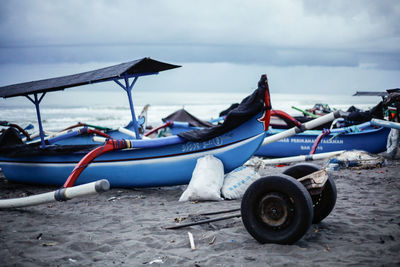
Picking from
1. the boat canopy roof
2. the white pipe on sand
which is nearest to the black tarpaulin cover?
the boat canopy roof

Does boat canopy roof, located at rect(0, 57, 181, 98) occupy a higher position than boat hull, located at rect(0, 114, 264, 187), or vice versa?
boat canopy roof, located at rect(0, 57, 181, 98)

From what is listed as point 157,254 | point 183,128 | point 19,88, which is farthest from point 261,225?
point 183,128

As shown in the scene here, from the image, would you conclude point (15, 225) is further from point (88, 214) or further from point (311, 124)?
point (311, 124)

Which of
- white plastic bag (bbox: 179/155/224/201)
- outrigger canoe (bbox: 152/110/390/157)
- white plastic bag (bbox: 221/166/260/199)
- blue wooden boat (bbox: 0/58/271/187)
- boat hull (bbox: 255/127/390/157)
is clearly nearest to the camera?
white plastic bag (bbox: 179/155/224/201)

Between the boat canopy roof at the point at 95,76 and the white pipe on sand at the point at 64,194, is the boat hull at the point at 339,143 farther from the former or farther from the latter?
the white pipe on sand at the point at 64,194

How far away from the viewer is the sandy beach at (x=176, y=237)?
3.05 metres

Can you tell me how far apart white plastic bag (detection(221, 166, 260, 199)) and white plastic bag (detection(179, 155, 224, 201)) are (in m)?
0.11

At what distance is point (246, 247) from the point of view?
129 inches

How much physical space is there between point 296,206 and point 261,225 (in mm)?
451

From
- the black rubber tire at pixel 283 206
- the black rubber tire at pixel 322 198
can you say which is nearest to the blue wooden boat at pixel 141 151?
the black rubber tire at pixel 322 198

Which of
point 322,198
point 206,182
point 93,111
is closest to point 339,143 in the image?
point 206,182

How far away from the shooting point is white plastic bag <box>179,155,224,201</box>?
5.17m

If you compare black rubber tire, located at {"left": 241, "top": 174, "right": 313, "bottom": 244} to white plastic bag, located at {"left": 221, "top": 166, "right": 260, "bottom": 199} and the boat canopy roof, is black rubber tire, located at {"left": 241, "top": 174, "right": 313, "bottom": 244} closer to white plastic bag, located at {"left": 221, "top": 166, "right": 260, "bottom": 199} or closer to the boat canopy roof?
white plastic bag, located at {"left": 221, "top": 166, "right": 260, "bottom": 199}

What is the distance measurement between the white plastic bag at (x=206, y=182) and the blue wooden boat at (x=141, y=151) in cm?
32
